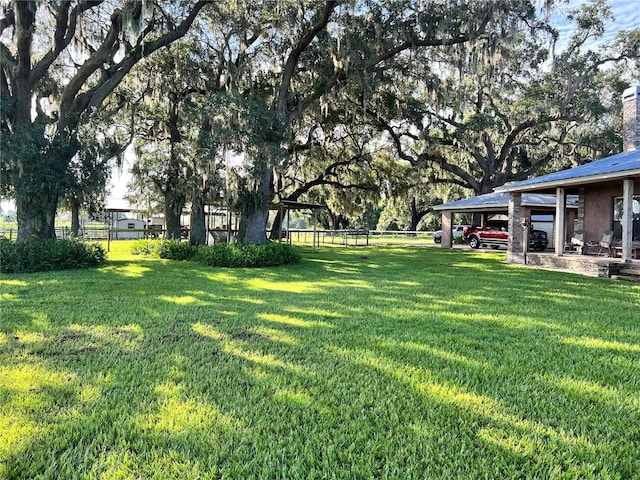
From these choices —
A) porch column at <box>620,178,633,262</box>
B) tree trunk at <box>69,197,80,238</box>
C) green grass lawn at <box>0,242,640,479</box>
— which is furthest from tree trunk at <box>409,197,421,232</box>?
green grass lawn at <box>0,242,640,479</box>

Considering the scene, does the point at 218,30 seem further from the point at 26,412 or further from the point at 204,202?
the point at 26,412

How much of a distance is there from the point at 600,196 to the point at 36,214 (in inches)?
653

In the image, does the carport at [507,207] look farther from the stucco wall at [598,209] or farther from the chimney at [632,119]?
the chimney at [632,119]

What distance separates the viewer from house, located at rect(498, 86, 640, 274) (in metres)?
11.0

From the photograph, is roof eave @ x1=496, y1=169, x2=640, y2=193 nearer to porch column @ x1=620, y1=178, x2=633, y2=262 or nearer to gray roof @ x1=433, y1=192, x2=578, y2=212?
porch column @ x1=620, y1=178, x2=633, y2=262

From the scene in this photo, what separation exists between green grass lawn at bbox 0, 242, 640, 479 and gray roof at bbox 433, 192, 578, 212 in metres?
13.4

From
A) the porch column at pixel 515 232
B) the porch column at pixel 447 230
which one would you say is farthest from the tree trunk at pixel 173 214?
the porch column at pixel 447 230

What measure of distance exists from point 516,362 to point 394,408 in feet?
5.36

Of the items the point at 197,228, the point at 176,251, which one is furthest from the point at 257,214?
the point at 197,228

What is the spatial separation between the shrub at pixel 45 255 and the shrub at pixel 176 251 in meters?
2.78

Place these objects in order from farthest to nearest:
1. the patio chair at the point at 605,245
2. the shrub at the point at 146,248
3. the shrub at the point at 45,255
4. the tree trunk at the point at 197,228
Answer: the tree trunk at the point at 197,228, the shrub at the point at 146,248, the patio chair at the point at 605,245, the shrub at the point at 45,255

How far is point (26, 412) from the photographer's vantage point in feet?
8.63

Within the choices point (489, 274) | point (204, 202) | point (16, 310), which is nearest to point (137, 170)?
point (204, 202)

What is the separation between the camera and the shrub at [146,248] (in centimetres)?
1459
